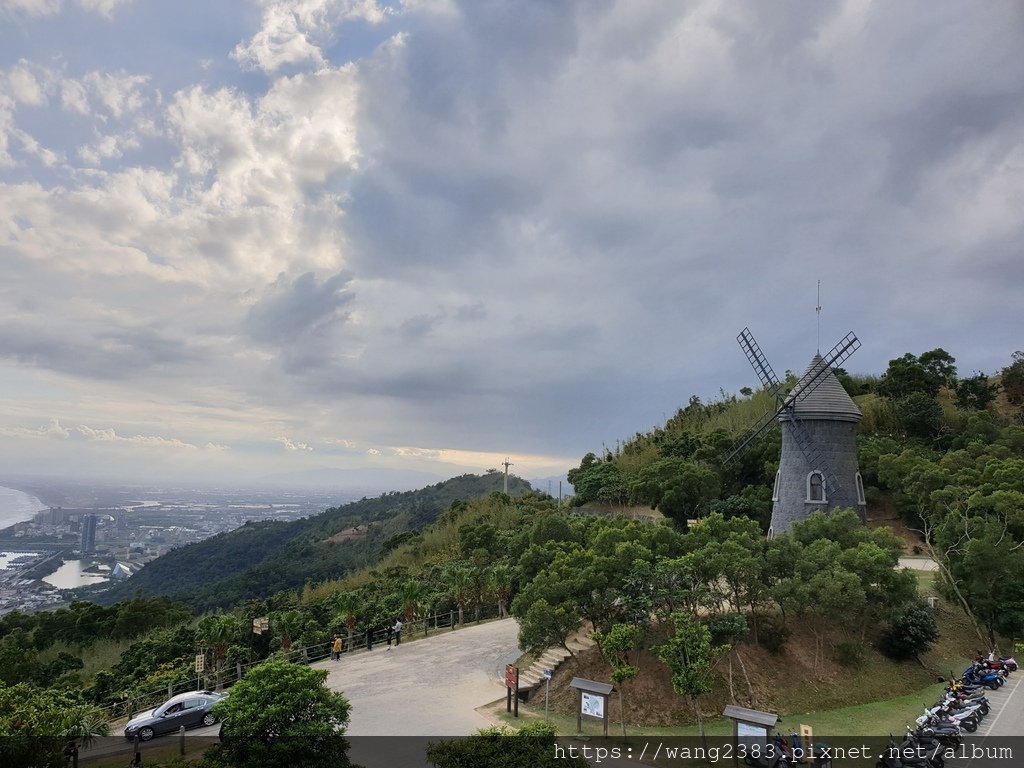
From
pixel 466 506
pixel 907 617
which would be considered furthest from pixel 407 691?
pixel 466 506

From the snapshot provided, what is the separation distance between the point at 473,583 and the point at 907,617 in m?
17.6

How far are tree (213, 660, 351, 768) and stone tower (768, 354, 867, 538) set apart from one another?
23015 mm

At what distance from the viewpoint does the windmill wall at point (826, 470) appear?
2703cm

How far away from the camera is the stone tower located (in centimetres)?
2703

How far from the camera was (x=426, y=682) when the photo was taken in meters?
18.6

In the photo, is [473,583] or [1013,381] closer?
[473,583]

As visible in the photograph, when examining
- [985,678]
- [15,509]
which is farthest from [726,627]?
[15,509]

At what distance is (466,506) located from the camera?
55375mm

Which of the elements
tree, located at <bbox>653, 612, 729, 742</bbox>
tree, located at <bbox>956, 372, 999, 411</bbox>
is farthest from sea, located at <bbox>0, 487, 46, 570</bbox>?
tree, located at <bbox>956, 372, 999, 411</bbox>

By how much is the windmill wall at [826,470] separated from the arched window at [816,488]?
10 centimetres

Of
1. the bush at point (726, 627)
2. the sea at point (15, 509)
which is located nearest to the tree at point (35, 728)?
the bush at point (726, 627)

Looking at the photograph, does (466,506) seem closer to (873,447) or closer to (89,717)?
(873,447)

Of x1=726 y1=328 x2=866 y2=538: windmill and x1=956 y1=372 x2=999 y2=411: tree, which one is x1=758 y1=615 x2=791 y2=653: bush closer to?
x1=726 y1=328 x2=866 y2=538: windmill

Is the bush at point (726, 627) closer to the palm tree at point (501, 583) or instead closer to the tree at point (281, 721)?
the tree at point (281, 721)
